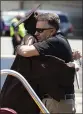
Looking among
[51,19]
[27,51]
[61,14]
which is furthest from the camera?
[61,14]

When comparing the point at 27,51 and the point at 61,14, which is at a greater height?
the point at 27,51

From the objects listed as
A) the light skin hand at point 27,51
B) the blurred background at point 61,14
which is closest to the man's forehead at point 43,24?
the light skin hand at point 27,51

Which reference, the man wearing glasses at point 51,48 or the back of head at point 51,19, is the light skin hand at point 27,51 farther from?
the back of head at point 51,19

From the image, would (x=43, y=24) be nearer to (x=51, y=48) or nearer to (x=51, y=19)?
(x=51, y=19)

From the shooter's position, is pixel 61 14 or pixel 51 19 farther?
pixel 61 14

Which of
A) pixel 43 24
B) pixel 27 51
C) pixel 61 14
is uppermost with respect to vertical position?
pixel 43 24

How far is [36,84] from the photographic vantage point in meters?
3.93

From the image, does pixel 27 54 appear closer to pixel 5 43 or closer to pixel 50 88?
pixel 50 88

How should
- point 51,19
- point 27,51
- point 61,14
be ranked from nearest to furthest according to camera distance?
point 27,51 < point 51,19 < point 61,14

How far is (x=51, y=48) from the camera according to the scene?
3877 millimetres

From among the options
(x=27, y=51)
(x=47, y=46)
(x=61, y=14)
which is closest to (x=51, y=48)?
(x=47, y=46)

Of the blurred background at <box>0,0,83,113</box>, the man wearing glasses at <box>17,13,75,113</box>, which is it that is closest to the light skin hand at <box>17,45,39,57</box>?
the man wearing glasses at <box>17,13,75,113</box>

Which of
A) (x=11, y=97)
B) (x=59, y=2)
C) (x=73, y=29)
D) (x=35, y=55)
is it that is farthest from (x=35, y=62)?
(x=59, y=2)

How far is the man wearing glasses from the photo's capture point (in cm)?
385
